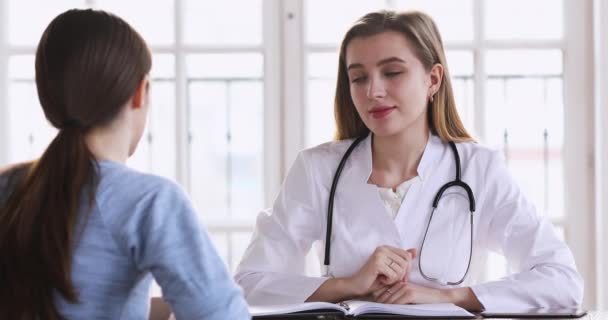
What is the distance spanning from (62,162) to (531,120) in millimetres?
2279

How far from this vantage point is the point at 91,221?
1068 mm

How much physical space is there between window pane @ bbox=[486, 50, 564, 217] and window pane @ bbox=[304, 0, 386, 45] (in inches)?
20.4

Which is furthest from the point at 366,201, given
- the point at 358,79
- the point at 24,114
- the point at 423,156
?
the point at 24,114

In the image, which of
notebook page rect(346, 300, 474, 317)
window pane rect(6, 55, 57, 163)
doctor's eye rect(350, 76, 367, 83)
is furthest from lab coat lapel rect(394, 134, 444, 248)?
window pane rect(6, 55, 57, 163)

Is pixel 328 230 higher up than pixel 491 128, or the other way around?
pixel 491 128

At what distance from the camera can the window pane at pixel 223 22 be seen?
9.74 feet

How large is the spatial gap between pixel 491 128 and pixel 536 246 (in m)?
1.19

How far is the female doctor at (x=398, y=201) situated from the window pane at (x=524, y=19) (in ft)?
3.15

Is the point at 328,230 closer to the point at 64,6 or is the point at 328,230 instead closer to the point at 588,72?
the point at 588,72

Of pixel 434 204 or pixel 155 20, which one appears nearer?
pixel 434 204

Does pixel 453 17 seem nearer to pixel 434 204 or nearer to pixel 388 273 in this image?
pixel 434 204

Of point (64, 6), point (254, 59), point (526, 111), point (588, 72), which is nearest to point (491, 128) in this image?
point (526, 111)

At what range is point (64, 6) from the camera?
3033 millimetres

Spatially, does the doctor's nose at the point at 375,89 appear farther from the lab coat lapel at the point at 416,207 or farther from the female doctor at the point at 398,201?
the lab coat lapel at the point at 416,207
